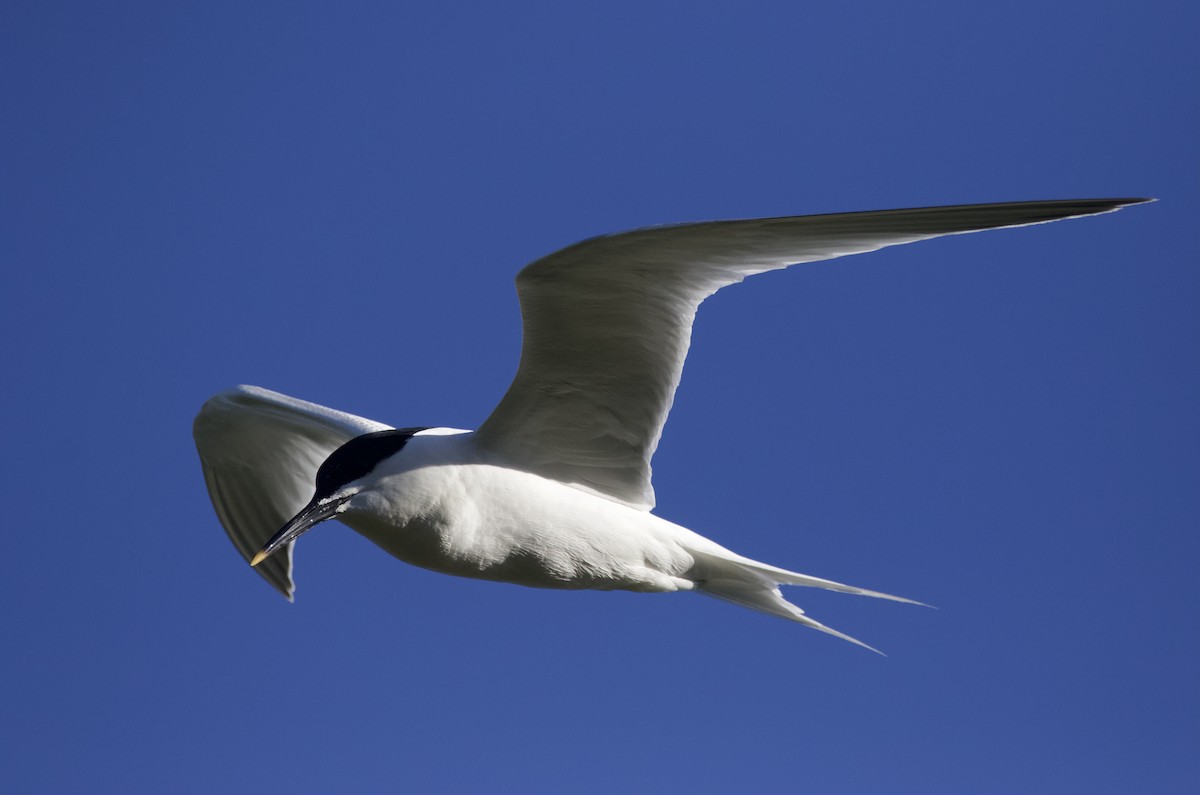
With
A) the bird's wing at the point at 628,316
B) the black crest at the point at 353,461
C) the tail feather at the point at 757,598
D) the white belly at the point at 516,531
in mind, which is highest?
the bird's wing at the point at 628,316

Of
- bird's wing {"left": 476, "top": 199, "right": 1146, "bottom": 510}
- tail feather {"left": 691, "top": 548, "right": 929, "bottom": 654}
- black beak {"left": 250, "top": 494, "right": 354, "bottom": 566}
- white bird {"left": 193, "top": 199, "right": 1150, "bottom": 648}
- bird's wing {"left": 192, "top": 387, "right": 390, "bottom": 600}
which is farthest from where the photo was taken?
bird's wing {"left": 192, "top": 387, "right": 390, "bottom": 600}

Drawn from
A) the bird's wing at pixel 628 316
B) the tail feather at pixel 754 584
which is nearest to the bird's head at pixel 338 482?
the bird's wing at pixel 628 316

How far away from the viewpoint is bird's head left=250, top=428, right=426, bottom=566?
4.76m

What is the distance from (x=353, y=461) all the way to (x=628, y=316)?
122cm

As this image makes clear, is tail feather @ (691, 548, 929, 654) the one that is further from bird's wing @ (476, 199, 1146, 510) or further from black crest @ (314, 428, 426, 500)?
black crest @ (314, 428, 426, 500)

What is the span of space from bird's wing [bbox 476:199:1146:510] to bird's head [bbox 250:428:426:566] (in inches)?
18.4

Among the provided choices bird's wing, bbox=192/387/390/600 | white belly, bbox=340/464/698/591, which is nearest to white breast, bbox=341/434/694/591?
white belly, bbox=340/464/698/591

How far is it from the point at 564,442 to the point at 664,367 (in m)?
0.57

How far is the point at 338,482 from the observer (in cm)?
484

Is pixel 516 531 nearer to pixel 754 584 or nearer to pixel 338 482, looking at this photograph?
pixel 338 482

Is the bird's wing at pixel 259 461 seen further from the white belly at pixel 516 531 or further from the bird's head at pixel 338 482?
the white belly at pixel 516 531

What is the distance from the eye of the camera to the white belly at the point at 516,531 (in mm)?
4801

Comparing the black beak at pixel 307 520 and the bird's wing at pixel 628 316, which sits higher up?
the bird's wing at pixel 628 316

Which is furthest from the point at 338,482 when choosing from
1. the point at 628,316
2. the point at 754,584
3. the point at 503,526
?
the point at 754,584
